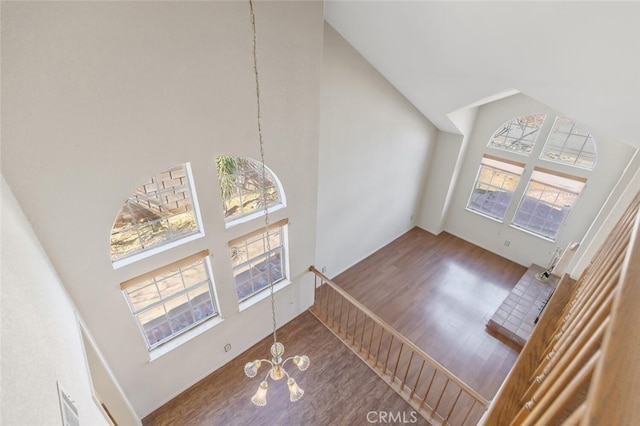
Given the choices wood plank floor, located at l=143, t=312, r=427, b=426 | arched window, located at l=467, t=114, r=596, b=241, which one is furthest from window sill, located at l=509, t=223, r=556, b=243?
wood plank floor, located at l=143, t=312, r=427, b=426

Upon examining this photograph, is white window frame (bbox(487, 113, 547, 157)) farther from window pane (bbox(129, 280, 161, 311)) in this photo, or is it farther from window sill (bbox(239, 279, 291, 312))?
window pane (bbox(129, 280, 161, 311))

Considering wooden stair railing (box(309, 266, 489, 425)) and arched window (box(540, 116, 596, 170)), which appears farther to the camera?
arched window (box(540, 116, 596, 170))

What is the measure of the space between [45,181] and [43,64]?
88 centimetres

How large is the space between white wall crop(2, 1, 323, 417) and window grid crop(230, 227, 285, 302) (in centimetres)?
28

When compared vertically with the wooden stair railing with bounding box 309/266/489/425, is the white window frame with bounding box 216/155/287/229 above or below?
above

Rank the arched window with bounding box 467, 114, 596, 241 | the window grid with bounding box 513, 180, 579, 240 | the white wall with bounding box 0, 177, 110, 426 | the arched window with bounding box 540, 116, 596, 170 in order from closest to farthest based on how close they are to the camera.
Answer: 1. the white wall with bounding box 0, 177, 110, 426
2. the arched window with bounding box 540, 116, 596, 170
3. the arched window with bounding box 467, 114, 596, 241
4. the window grid with bounding box 513, 180, 579, 240

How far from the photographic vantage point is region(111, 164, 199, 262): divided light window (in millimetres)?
3098

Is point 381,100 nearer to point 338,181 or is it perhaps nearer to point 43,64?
point 338,181

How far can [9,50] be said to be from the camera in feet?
6.41

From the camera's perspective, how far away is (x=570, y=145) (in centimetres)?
605

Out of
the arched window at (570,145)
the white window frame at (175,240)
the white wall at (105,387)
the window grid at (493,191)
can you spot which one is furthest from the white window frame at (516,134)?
the white wall at (105,387)

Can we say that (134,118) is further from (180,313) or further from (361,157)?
(361,157)

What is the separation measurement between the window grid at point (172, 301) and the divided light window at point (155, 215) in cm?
42

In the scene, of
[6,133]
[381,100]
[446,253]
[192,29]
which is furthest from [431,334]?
[6,133]
